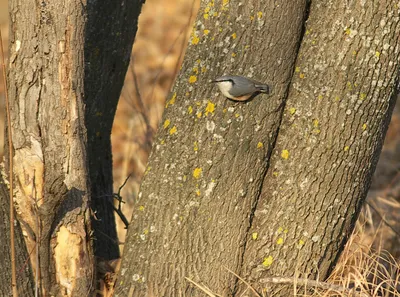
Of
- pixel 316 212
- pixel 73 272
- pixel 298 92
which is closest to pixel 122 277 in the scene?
pixel 73 272

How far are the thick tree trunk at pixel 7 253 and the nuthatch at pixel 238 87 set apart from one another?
0.91 m

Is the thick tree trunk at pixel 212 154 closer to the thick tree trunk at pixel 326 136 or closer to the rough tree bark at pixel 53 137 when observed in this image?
the thick tree trunk at pixel 326 136

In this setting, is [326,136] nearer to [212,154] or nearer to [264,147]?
[264,147]

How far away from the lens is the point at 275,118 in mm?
2604

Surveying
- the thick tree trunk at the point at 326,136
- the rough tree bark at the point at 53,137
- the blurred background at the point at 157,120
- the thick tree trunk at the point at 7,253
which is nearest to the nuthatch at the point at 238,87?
the thick tree trunk at the point at 326,136

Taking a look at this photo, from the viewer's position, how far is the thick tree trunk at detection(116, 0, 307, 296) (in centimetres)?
256

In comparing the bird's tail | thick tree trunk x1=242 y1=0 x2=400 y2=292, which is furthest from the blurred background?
the bird's tail

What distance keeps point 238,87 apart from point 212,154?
0.28 metres

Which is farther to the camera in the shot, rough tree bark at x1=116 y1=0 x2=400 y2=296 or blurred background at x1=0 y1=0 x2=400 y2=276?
blurred background at x1=0 y1=0 x2=400 y2=276

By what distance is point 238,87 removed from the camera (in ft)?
8.11

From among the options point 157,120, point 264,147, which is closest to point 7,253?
point 264,147

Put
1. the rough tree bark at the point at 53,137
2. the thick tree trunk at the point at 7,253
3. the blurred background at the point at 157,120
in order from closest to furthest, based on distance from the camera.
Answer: the rough tree bark at the point at 53,137
the thick tree trunk at the point at 7,253
the blurred background at the point at 157,120

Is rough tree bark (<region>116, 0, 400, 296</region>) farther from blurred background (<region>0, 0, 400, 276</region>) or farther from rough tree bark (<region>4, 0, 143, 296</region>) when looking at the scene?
blurred background (<region>0, 0, 400, 276</region>)

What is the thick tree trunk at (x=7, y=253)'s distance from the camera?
2.56 meters
